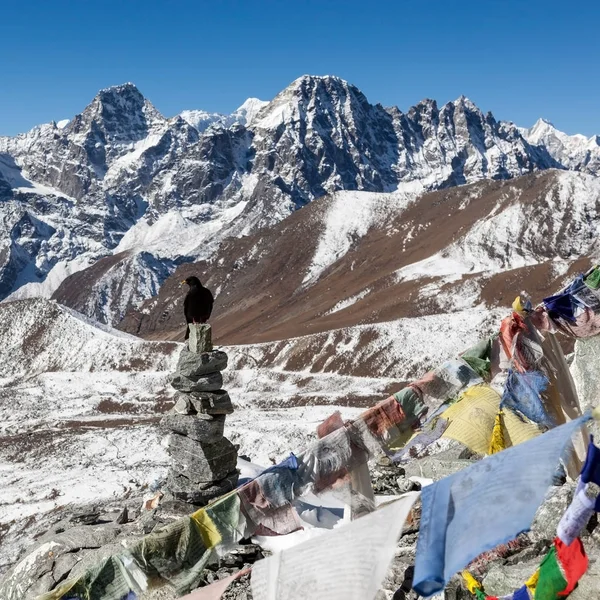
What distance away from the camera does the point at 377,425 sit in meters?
7.52

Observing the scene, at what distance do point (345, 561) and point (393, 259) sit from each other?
308ft

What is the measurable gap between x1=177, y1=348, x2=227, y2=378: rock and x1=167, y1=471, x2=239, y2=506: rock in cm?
204

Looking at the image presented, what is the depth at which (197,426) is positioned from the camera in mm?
11414

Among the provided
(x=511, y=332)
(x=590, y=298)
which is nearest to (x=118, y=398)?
(x=511, y=332)

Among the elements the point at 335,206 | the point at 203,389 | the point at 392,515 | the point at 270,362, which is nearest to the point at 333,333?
the point at 270,362

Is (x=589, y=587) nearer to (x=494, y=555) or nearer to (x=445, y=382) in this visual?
(x=494, y=555)

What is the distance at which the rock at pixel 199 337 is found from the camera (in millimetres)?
11742

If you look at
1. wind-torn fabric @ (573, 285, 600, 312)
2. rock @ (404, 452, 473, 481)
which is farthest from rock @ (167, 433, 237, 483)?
wind-torn fabric @ (573, 285, 600, 312)

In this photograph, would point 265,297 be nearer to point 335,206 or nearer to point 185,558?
Result: point 335,206

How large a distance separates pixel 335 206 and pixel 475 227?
40.3 m

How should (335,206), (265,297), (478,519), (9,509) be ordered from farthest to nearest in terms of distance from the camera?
(335,206), (265,297), (9,509), (478,519)

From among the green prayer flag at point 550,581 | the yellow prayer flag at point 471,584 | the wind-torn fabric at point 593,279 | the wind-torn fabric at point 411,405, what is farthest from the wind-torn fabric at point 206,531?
the wind-torn fabric at point 593,279

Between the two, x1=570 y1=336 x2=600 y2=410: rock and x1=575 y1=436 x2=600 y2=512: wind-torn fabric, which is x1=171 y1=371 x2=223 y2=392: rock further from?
x1=575 y1=436 x2=600 y2=512: wind-torn fabric

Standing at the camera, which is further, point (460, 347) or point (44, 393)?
point (44, 393)
